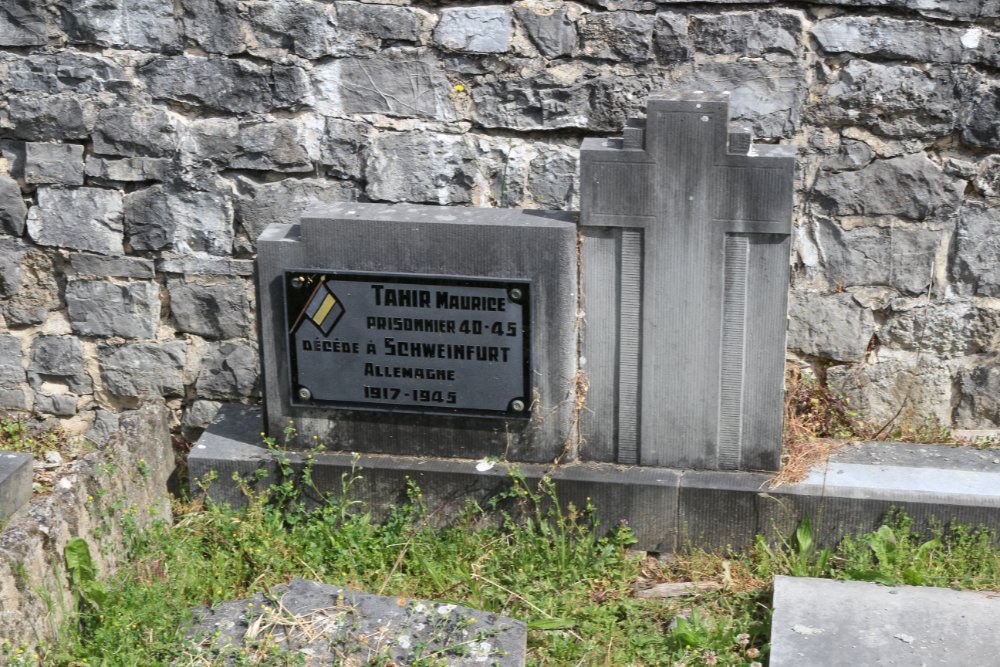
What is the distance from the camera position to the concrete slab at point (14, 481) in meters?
4.16

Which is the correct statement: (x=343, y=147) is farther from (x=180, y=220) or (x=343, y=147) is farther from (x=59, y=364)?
(x=59, y=364)

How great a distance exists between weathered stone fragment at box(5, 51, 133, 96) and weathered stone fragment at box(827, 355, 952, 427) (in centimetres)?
317

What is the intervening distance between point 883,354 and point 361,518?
2219 millimetres

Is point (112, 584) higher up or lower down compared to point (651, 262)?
lower down

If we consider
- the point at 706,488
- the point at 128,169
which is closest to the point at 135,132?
the point at 128,169

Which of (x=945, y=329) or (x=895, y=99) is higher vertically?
(x=895, y=99)

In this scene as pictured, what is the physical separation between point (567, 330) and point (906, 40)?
1.71 metres

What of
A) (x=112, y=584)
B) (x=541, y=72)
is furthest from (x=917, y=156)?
(x=112, y=584)

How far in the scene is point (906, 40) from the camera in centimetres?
432

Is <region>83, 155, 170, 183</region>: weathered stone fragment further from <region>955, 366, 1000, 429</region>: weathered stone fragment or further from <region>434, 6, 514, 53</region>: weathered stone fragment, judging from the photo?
<region>955, 366, 1000, 429</region>: weathered stone fragment

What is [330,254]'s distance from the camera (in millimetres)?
3984

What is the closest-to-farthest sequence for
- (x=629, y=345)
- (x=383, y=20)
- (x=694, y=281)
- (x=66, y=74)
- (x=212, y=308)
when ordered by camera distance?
(x=694, y=281) → (x=629, y=345) → (x=383, y=20) → (x=66, y=74) → (x=212, y=308)

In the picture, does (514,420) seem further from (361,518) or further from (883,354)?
(883,354)

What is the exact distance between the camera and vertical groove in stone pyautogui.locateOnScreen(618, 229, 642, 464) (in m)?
3.84
